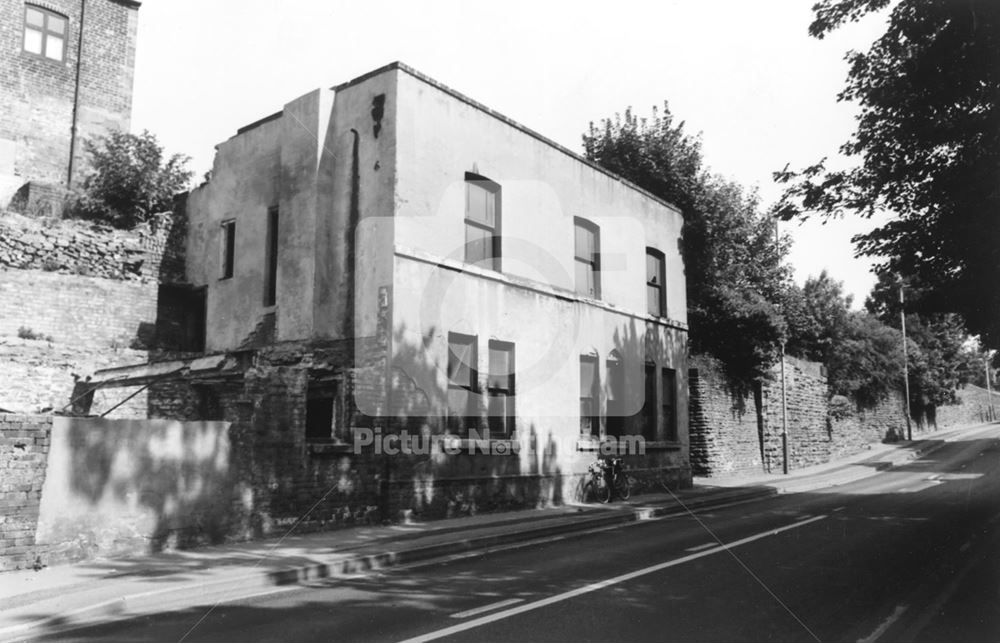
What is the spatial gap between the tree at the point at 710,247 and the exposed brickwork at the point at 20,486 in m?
20.2

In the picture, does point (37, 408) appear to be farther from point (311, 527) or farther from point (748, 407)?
point (748, 407)

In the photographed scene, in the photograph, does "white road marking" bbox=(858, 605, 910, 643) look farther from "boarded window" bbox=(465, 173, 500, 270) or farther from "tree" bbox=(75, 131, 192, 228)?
"tree" bbox=(75, 131, 192, 228)

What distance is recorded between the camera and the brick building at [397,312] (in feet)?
40.9

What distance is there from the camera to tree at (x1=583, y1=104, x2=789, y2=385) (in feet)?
81.1

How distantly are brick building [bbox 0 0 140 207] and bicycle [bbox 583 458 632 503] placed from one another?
18.3 m

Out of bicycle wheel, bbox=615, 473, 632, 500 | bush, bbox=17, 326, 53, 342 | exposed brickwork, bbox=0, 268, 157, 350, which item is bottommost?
bicycle wheel, bbox=615, 473, 632, 500

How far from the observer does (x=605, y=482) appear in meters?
17.1

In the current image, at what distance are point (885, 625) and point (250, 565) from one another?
693 centimetres

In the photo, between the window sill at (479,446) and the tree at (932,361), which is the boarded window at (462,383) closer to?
the window sill at (479,446)

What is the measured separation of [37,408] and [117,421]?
252 inches

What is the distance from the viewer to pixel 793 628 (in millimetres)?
6156

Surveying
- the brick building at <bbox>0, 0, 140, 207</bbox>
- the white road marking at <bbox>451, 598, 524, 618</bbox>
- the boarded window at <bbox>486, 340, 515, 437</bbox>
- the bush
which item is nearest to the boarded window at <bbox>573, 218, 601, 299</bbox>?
the boarded window at <bbox>486, 340, 515, 437</bbox>

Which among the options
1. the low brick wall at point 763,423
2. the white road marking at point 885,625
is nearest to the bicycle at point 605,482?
the low brick wall at point 763,423

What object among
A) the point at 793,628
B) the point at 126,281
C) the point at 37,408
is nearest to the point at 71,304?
the point at 126,281
